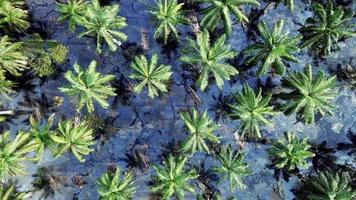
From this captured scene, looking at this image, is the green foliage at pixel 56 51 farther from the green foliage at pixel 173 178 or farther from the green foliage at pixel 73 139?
the green foliage at pixel 173 178

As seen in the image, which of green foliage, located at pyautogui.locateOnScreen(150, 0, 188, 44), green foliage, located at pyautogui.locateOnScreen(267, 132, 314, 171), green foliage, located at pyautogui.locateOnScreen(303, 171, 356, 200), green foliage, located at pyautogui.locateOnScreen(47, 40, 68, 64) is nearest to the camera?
green foliage, located at pyautogui.locateOnScreen(303, 171, 356, 200)

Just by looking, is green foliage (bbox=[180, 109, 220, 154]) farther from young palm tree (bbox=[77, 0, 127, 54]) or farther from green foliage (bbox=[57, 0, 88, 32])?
Result: green foliage (bbox=[57, 0, 88, 32])

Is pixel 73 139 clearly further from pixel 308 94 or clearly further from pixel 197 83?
pixel 308 94

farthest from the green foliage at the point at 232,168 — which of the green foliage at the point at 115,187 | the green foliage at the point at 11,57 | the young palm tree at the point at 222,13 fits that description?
the green foliage at the point at 11,57

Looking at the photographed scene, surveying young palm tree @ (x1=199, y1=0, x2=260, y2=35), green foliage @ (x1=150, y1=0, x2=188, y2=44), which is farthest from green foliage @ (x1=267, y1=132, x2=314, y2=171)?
green foliage @ (x1=150, y1=0, x2=188, y2=44)

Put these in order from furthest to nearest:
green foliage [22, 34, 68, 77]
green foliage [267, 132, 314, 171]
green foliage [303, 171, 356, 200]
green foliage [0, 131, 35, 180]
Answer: green foliage [22, 34, 68, 77] < green foliage [267, 132, 314, 171] < green foliage [303, 171, 356, 200] < green foliage [0, 131, 35, 180]

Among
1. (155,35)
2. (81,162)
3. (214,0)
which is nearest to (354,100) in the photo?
(214,0)

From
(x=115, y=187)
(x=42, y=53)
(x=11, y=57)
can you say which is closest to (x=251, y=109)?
(x=115, y=187)
